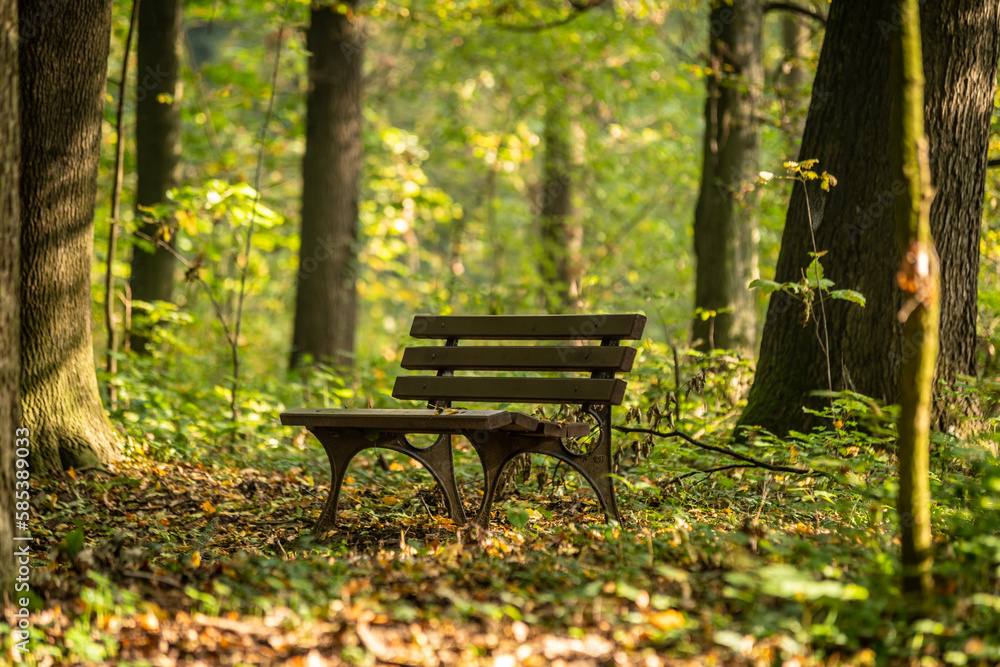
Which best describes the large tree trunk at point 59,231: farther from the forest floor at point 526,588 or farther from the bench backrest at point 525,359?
the bench backrest at point 525,359

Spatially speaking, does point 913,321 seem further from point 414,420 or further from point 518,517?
point 414,420

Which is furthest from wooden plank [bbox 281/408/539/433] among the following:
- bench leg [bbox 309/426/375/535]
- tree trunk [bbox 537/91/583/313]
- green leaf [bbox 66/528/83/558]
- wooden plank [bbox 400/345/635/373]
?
tree trunk [bbox 537/91/583/313]

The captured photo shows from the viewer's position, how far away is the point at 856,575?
2.86 metres

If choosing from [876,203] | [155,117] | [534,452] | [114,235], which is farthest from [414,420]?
[155,117]

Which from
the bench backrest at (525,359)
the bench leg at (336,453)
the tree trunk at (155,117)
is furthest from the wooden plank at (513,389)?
the tree trunk at (155,117)

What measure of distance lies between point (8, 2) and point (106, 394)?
4071mm

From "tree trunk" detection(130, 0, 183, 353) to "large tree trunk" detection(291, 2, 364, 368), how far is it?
1964mm

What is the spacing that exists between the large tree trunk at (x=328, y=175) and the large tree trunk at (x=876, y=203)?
6.06 metres

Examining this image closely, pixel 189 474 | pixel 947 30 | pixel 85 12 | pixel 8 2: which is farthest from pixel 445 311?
pixel 8 2

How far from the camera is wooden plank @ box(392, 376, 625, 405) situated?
4062 mm

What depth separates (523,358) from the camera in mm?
4496

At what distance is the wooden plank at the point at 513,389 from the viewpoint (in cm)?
406

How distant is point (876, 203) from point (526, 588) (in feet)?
10.9

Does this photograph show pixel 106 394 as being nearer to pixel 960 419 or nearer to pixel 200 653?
pixel 200 653
